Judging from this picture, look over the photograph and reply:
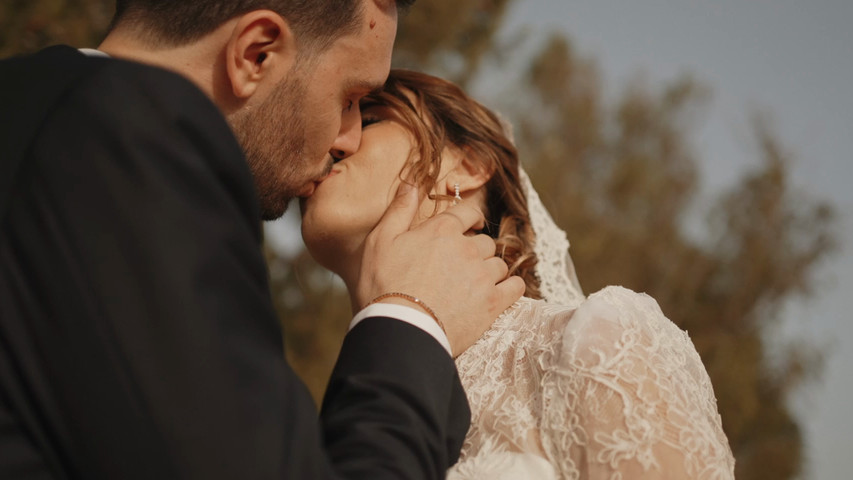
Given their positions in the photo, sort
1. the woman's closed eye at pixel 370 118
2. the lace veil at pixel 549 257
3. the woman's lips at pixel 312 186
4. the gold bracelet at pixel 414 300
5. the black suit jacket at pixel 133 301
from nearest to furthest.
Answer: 1. the black suit jacket at pixel 133 301
2. the gold bracelet at pixel 414 300
3. the woman's lips at pixel 312 186
4. the woman's closed eye at pixel 370 118
5. the lace veil at pixel 549 257

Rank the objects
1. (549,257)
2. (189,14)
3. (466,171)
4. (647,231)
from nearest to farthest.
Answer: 1. (189,14)
2. (466,171)
3. (549,257)
4. (647,231)

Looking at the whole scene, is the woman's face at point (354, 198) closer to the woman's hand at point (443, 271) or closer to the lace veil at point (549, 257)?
the woman's hand at point (443, 271)

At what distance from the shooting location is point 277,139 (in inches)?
93.7

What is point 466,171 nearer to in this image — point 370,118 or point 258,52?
point 370,118

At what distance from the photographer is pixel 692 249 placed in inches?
590

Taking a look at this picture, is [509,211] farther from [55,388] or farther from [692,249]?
[692,249]

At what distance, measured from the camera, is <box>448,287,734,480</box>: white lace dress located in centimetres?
212

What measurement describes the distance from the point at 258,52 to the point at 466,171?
49.8 inches

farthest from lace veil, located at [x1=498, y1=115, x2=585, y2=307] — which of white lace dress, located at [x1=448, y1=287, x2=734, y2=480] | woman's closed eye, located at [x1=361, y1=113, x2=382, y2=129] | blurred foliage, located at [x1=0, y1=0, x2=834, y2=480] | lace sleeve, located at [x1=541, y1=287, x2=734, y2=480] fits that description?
blurred foliage, located at [x1=0, y1=0, x2=834, y2=480]

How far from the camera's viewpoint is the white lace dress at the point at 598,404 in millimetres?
2117

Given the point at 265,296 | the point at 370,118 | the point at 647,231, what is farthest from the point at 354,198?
the point at 647,231

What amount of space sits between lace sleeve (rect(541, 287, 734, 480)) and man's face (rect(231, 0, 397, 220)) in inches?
35.3

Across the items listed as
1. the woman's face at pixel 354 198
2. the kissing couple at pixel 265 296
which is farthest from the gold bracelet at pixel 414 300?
the woman's face at pixel 354 198

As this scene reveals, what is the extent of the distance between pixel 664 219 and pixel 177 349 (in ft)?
50.2
